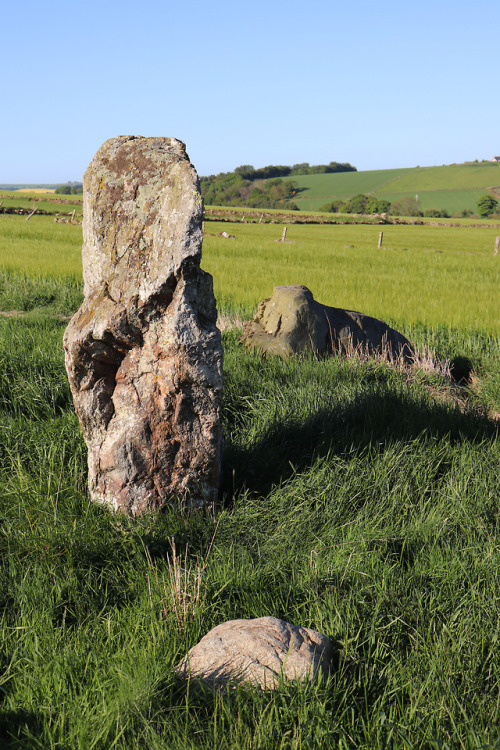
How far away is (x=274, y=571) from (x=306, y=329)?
14.0ft

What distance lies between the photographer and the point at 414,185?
391 ft

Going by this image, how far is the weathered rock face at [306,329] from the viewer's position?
266 inches

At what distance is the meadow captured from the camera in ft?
6.70

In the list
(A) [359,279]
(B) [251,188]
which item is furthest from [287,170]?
(A) [359,279]

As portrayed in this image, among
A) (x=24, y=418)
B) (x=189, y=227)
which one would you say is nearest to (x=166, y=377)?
(x=189, y=227)

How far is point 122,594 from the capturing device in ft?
9.45

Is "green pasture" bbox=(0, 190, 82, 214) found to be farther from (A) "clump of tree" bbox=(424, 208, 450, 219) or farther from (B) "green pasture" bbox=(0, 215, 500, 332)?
(A) "clump of tree" bbox=(424, 208, 450, 219)

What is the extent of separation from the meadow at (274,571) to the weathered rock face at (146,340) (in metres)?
0.28

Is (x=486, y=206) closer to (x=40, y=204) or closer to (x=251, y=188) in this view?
(x=251, y=188)

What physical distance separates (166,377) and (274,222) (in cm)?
5854

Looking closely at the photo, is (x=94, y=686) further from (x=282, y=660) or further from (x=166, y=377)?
(x=166, y=377)

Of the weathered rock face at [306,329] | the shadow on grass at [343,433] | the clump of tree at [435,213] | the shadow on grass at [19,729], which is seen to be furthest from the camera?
the clump of tree at [435,213]

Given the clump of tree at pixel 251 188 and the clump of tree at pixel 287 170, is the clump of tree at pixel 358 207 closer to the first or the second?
the clump of tree at pixel 251 188

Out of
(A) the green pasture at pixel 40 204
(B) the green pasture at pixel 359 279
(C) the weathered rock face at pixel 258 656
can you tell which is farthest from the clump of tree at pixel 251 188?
(C) the weathered rock face at pixel 258 656
